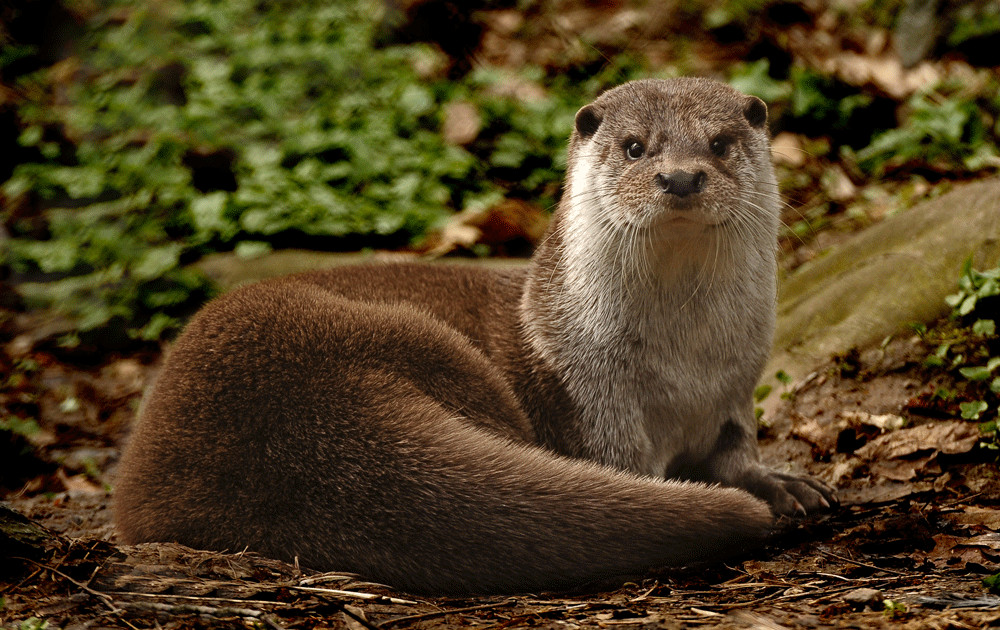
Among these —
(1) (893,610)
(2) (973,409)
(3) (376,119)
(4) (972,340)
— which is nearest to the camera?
(1) (893,610)

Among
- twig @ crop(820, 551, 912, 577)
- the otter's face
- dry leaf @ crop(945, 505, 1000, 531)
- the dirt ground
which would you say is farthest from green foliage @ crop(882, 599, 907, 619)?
→ the otter's face

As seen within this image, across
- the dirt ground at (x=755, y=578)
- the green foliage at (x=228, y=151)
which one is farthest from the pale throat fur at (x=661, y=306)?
the green foliage at (x=228, y=151)

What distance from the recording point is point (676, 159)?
2475 mm

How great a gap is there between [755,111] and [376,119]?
11.7 feet

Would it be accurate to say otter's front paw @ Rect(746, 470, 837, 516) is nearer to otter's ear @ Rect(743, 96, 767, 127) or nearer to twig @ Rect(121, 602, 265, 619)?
otter's ear @ Rect(743, 96, 767, 127)

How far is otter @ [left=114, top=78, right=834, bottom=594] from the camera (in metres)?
2.13

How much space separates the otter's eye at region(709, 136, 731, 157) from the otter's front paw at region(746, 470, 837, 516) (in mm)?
1016

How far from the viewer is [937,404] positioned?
3.06m

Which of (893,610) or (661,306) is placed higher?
(661,306)

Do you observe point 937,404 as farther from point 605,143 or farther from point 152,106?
point 152,106

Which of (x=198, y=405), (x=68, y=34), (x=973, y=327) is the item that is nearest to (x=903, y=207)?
(x=973, y=327)

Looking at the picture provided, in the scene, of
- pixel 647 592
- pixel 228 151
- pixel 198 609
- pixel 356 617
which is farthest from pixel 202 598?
pixel 228 151

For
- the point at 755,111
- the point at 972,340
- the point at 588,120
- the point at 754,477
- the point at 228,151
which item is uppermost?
the point at 755,111

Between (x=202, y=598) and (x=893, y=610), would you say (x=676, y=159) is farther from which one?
(x=202, y=598)
